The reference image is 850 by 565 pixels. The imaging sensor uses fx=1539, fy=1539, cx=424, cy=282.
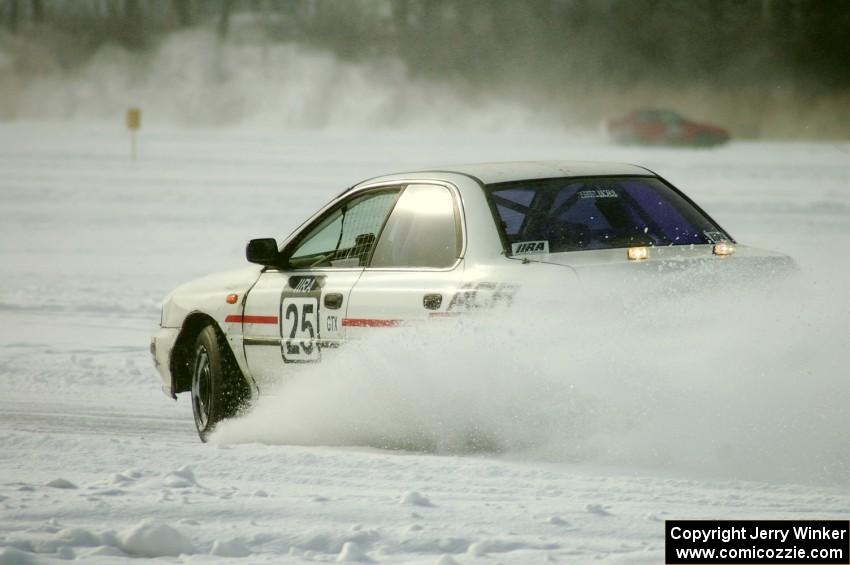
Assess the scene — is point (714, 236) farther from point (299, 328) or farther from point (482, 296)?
point (299, 328)

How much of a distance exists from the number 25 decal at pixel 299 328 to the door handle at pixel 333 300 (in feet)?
0.26

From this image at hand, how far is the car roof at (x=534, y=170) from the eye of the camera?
7.38 metres

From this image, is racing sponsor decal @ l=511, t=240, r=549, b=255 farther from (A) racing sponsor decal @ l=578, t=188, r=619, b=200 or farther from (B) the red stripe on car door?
(B) the red stripe on car door

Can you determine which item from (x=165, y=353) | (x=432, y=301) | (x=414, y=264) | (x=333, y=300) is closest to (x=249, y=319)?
(x=333, y=300)

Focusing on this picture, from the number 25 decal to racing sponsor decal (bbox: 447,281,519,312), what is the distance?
3.30ft

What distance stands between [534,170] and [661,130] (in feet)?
128

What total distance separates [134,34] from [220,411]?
168ft

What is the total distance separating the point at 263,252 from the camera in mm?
8078

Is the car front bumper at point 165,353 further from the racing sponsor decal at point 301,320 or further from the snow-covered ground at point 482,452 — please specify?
the racing sponsor decal at point 301,320

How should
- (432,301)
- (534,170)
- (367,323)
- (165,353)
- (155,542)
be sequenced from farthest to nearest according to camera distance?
(165,353)
(534,170)
(367,323)
(432,301)
(155,542)

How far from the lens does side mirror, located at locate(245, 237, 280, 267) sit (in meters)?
8.04

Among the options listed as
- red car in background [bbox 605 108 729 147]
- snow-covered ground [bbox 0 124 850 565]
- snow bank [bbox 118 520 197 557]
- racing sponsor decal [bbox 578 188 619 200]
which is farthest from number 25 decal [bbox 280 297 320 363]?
red car in background [bbox 605 108 729 147]

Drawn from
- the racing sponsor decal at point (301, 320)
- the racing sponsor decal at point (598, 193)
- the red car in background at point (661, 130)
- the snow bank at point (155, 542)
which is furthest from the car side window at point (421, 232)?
the red car in background at point (661, 130)

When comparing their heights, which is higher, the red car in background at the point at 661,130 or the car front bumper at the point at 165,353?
the red car in background at the point at 661,130
